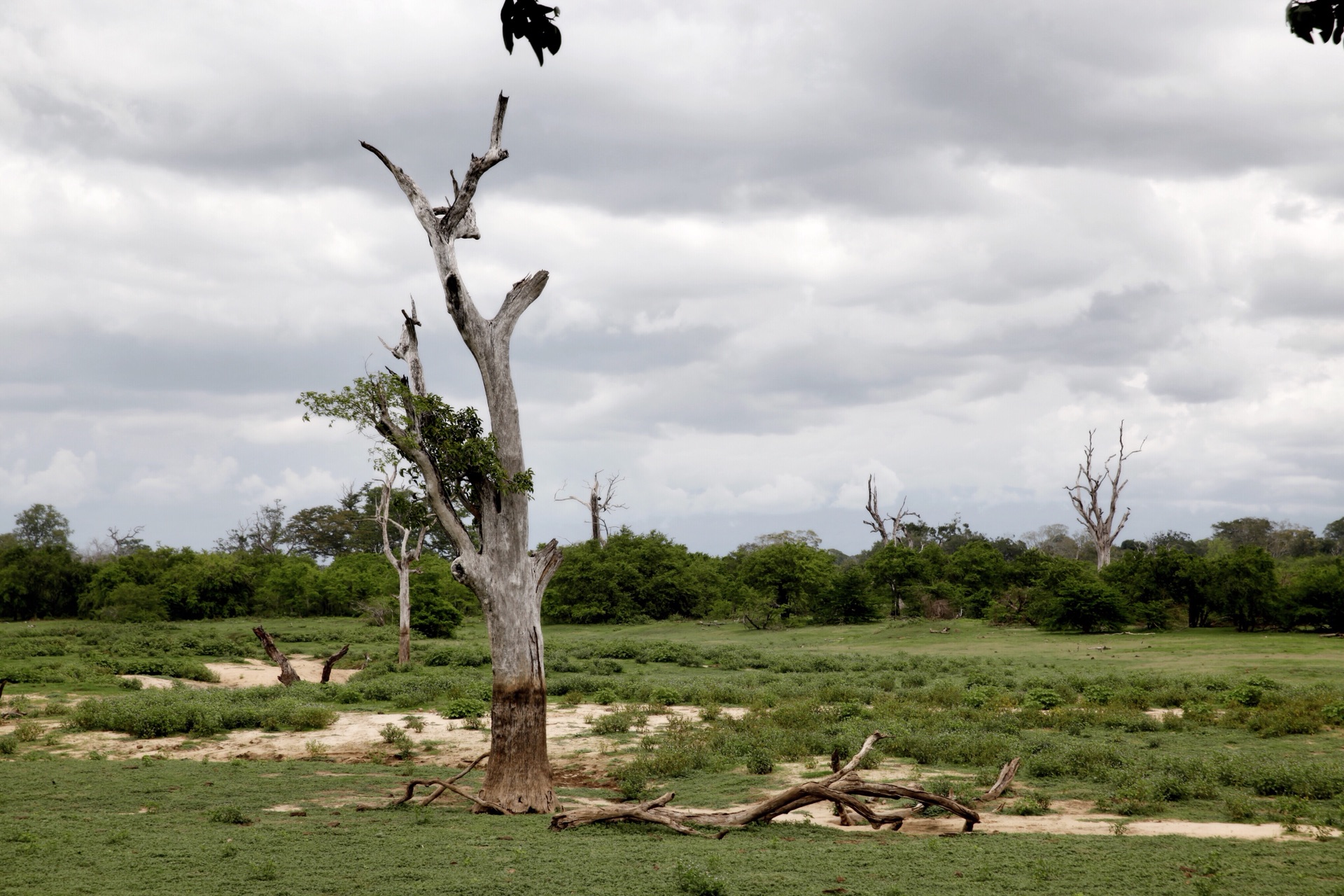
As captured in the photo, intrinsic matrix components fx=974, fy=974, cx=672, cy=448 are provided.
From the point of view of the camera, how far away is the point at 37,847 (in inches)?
380

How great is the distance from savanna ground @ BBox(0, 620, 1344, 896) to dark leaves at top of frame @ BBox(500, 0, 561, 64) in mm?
6807

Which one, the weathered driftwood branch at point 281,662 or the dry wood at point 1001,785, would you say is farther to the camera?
the weathered driftwood branch at point 281,662

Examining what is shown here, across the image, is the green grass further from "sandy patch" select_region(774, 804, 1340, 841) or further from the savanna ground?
"sandy patch" select_region(774, 804, 1340, 841)

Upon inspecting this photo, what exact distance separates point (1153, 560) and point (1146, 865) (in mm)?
36972

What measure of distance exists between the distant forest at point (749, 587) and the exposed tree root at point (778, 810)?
100 feet

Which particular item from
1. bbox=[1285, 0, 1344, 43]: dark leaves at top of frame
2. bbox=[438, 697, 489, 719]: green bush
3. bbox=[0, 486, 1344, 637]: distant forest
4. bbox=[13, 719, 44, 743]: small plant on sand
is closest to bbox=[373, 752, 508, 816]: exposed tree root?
bbox=[438, 697, 489, 719]: green bush

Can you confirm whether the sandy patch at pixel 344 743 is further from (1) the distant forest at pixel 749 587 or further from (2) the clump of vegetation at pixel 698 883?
(1) the distant forest at pixel 749 587

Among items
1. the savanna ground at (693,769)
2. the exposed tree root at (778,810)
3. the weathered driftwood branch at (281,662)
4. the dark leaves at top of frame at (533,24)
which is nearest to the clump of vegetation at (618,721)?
the savanna ground at (693,769)

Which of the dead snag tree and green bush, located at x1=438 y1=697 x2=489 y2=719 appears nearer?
the dead snag tree

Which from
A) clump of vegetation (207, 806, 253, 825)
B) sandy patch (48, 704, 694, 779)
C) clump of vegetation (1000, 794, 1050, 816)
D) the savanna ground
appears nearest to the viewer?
the savanna ground

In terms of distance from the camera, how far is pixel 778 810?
35.5 feet

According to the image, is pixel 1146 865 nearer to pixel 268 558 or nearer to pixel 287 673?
pixel 287 673

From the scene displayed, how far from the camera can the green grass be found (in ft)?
27.7

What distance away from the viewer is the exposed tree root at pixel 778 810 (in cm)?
1055
